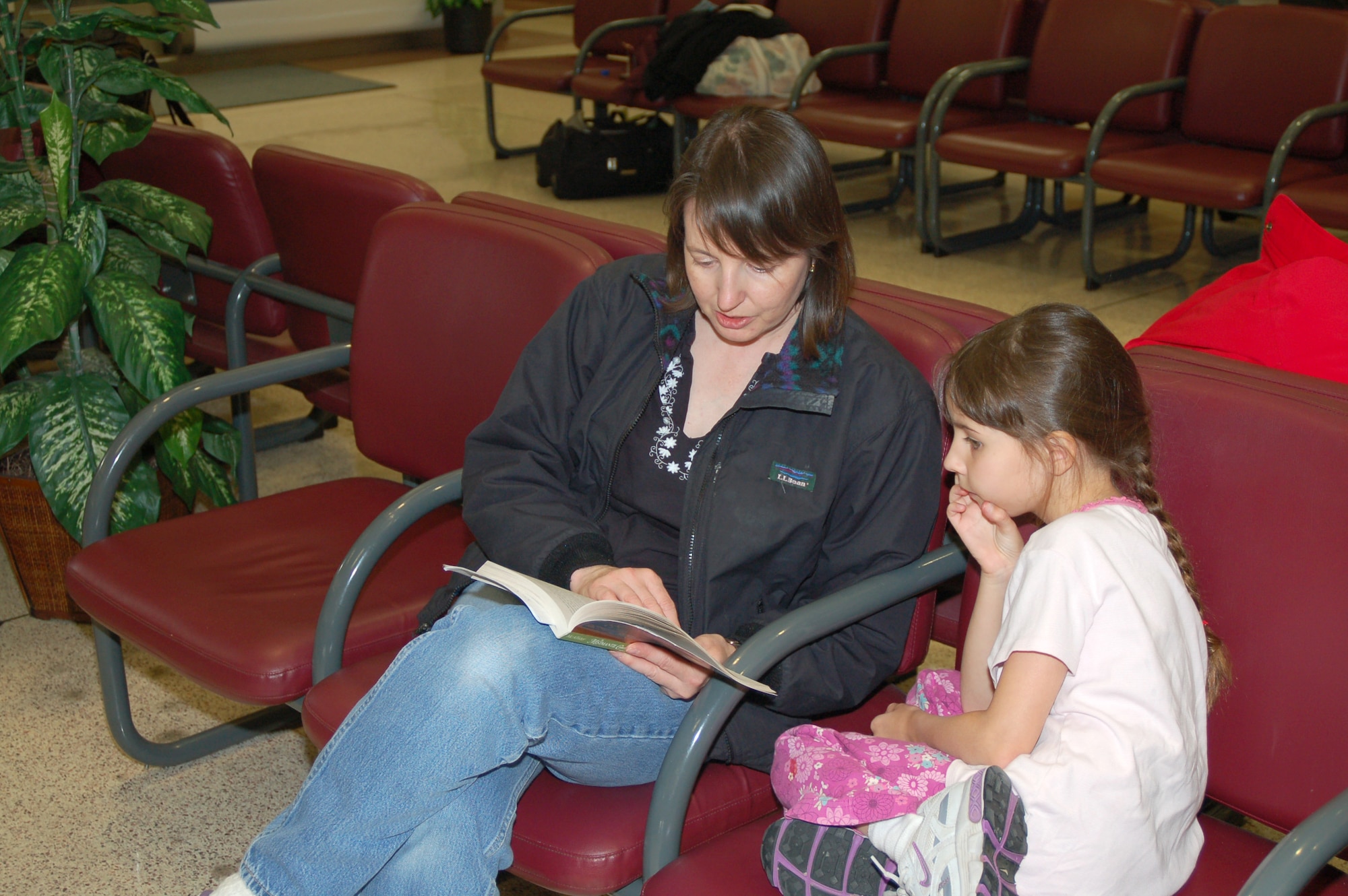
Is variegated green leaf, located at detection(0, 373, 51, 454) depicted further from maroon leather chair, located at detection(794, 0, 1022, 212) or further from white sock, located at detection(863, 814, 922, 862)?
maroon leather chair, located at detection(794, 0, 1022, 212)

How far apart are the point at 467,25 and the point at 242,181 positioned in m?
7.71

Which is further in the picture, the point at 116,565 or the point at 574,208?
the point at 574,208

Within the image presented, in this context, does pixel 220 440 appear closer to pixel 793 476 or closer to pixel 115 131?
pixel 115 131

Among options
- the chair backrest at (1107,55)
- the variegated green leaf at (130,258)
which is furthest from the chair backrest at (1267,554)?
the chair backrest at (1107,55)

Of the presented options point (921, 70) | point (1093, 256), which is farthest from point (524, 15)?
point (1093, 256)

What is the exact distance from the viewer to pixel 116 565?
1.93 m

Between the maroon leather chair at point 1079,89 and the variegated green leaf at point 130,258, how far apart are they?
3048 mm

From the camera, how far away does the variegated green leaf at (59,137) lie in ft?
7.39

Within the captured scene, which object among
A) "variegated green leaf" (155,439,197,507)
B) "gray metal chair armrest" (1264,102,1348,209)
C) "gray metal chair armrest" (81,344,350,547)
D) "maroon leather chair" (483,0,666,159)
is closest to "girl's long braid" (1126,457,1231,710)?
"gray metal chair armrest" (81,344,350,547)

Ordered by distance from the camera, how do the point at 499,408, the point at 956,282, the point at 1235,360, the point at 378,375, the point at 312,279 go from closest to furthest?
the point at 1235,360, the point at 499,408, the point at 378,375, the point at 312,279, the point at 956,282

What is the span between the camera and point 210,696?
96.3 inches

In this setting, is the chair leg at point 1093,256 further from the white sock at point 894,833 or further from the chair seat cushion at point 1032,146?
the white sock at point 894,833

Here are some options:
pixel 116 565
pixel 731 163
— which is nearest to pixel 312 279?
pixel 116 565

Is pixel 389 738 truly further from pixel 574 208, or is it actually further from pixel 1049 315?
pixel 574 208
